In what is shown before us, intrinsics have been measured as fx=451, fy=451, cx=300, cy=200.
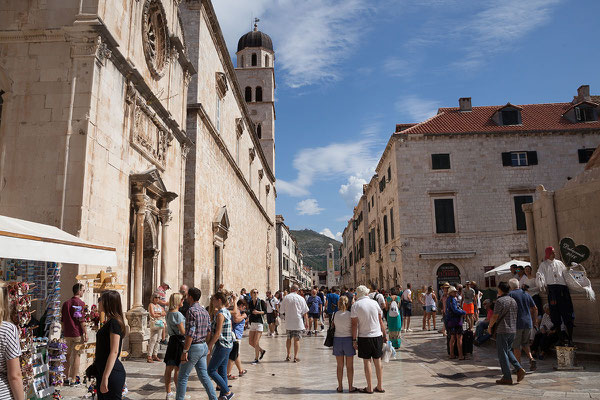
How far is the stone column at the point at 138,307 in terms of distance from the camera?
392 inches

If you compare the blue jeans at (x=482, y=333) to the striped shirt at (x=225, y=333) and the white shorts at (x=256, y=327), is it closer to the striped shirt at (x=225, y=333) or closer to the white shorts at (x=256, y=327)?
the white shorts at (x=256, y=327)

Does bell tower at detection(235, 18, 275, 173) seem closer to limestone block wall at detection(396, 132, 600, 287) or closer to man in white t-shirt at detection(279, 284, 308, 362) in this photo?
limestone block wall at detection(396, 132, 600, 287)

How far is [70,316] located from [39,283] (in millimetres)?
689

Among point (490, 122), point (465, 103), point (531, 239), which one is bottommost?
point (531, 239)

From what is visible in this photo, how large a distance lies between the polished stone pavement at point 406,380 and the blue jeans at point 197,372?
3.59 feet

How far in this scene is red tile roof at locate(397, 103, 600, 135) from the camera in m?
26.9

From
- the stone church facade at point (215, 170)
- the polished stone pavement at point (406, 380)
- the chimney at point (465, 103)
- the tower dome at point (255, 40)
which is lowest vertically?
the polished stone pavement at point (406, 380)

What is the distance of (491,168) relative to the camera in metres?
26.4

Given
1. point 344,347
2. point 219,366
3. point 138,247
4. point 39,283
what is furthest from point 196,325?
point 138,247

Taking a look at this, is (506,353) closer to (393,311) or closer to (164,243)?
(393,311)

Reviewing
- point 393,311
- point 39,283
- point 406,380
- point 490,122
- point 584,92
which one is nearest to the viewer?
point 39,283

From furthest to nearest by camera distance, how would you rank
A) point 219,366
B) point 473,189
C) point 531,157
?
1. point 531,157
2. point 473,189
3. point 219,366

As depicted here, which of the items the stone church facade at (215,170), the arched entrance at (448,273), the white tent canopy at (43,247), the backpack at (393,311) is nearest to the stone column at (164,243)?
the stone church facade at (215,170)

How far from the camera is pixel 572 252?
959cm
